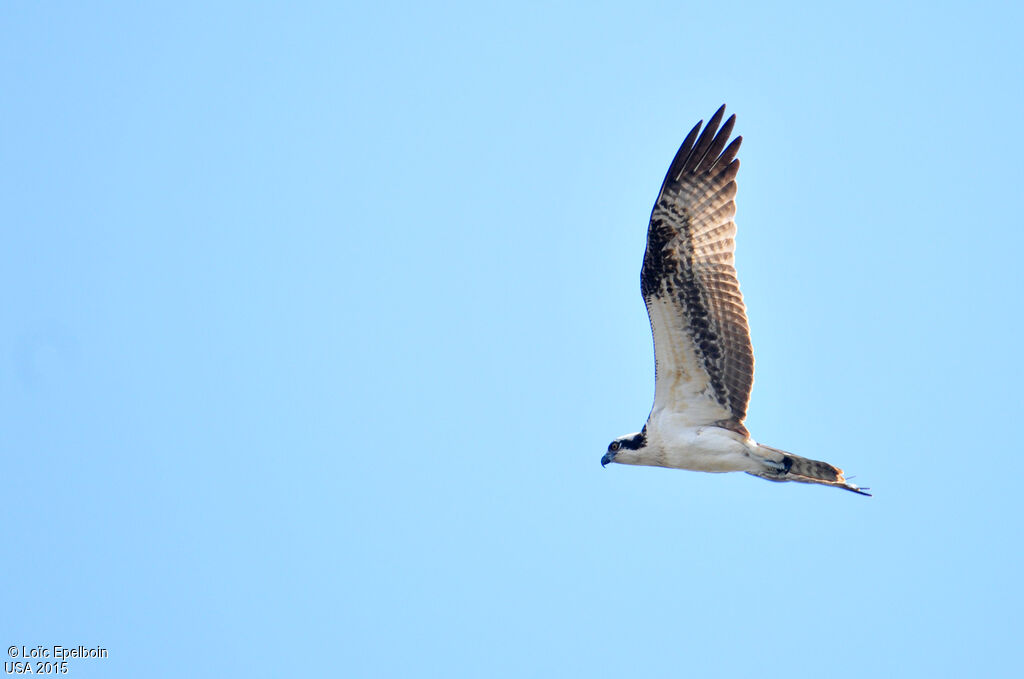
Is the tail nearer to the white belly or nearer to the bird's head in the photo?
the white belly

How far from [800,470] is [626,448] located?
1.72m

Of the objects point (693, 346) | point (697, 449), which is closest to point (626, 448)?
point (697, 449)

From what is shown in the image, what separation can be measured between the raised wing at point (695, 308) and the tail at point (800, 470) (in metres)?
0.52

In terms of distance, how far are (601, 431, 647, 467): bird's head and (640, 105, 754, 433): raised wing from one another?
37cm

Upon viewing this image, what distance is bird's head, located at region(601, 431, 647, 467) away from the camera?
34.4 ft

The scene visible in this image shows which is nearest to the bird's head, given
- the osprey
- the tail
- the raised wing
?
the osprey

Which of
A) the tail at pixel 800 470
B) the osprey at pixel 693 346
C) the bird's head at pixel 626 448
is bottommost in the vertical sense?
the tail at pixel 800 470

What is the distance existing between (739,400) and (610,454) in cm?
139

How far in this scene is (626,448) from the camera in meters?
10.5

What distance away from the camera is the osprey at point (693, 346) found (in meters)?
10.2

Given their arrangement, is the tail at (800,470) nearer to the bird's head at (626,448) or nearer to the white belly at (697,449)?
the white belly at (697,449)

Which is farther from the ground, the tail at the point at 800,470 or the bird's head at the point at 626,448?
the bird's head at the point at 626,448

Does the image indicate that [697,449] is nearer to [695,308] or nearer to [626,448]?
[626,448]

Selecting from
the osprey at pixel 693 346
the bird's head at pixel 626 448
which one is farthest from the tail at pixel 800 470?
the bird's head at pixel 626 448
